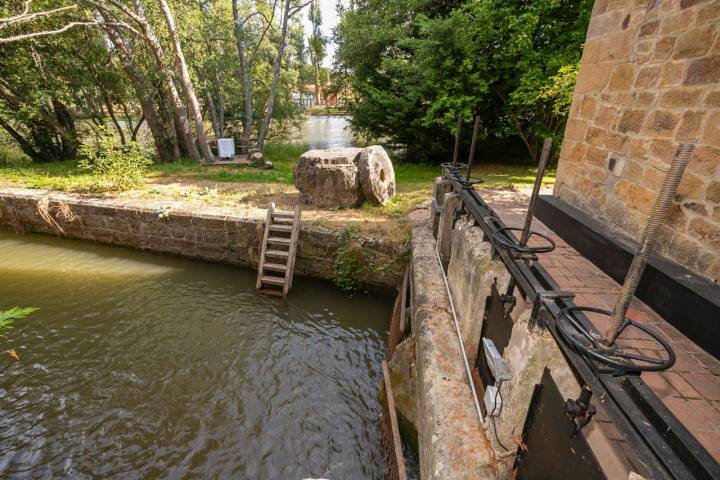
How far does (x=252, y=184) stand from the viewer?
9.54 meters

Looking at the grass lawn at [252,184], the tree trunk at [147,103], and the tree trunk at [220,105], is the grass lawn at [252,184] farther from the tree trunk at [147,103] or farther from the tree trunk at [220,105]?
the tree trunk at [220,105]

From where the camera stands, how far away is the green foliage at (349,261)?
6121mm

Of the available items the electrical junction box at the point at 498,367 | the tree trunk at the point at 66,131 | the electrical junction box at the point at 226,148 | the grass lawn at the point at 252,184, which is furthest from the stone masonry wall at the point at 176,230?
the electrical junction box at the point at 226,148

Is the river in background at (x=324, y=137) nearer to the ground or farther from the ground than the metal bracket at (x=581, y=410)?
nearer to the ground

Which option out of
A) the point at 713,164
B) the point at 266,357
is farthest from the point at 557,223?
the point at 266,357

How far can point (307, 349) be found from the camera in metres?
4.95

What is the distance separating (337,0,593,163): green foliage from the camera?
7.92 m

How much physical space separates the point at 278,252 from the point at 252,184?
13.4 ft

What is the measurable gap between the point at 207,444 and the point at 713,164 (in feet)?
16.4

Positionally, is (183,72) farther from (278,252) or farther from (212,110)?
(278,252)

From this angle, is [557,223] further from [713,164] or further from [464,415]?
[464,415]

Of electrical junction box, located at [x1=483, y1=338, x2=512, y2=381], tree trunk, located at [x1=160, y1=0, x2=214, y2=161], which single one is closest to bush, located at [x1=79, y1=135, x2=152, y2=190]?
tree trunk, located at [x1=160, y1=0, x2=214, y2=161]

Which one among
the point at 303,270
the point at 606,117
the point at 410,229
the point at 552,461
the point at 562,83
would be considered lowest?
the point at 303,270

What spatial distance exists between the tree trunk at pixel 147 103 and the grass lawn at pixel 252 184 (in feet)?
4.45
